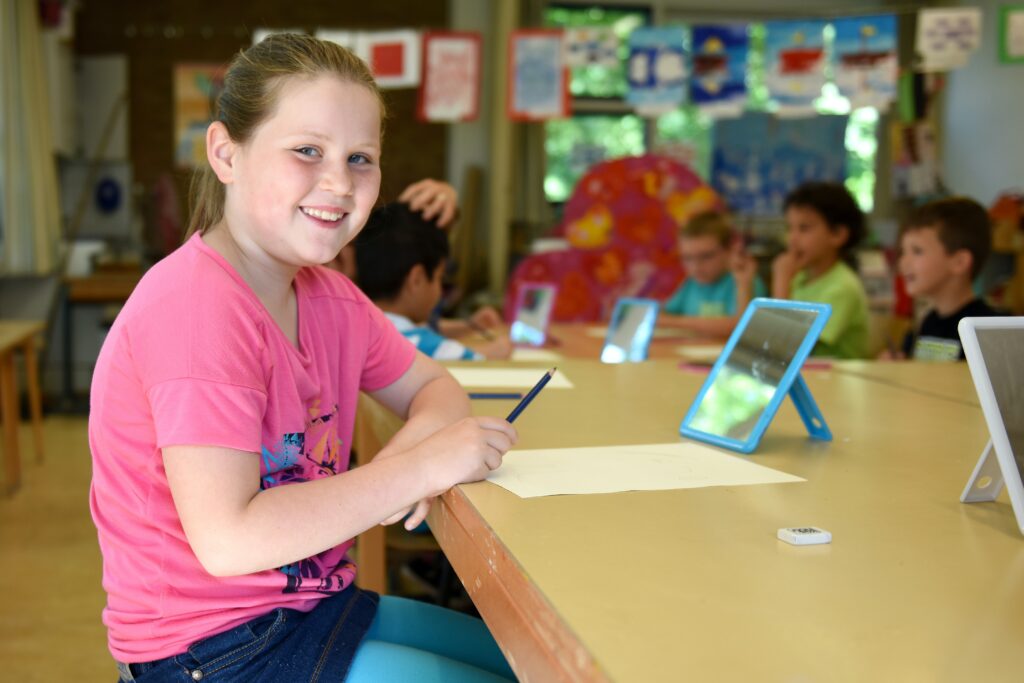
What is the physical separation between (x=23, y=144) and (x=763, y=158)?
398 cm

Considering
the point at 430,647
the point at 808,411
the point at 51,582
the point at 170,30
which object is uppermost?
the point at 170,30

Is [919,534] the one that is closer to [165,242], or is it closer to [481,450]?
[481,450]

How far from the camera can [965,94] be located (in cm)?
583

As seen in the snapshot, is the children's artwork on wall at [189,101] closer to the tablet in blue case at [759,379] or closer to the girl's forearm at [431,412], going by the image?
the girl's forearm at [431,412]

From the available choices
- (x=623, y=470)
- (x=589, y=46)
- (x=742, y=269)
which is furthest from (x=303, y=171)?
(x=589, y=46)

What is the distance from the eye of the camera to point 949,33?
13.2 ft

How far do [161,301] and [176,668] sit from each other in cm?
32

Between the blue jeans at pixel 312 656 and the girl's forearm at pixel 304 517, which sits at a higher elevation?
the girl's forearm at pixel 304 517

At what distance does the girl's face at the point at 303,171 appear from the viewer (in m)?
0.94

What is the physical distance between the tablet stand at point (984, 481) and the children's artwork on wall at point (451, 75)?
3909mm

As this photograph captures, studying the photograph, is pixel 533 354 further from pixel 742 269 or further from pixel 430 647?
pixel 430 647

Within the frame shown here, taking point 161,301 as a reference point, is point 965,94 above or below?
above

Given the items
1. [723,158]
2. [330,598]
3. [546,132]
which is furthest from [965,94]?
[330,598]

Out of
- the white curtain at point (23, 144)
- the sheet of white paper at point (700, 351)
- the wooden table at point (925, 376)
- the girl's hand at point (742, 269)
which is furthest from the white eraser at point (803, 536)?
the white curtain at point (23, 144)
